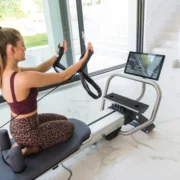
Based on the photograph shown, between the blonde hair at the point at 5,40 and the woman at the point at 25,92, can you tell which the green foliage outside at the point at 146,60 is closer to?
the woman at the point at 25,92

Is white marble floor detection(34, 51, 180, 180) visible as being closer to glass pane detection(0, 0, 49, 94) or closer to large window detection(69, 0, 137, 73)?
glass pane detection(0, 0, 49, 94)

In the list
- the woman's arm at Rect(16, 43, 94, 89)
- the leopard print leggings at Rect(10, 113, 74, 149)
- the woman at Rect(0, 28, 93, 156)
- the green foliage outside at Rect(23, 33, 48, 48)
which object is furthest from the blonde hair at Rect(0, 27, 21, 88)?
the green foliage outside at Rect(23, 33, 48, 48)

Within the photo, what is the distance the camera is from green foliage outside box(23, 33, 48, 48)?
330cm

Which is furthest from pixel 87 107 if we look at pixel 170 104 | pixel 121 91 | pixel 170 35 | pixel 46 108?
pixel 170 35

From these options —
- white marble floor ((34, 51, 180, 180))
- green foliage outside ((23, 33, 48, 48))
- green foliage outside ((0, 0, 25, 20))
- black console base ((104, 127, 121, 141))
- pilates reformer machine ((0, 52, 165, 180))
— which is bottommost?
white marble floor ((34, 51, 180, 180))

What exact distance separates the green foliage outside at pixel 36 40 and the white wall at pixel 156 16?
8.23ft

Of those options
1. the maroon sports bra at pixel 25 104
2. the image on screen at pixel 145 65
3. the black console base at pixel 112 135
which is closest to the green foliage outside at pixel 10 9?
the image on screen at pixel 145 65

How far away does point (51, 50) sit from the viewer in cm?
364

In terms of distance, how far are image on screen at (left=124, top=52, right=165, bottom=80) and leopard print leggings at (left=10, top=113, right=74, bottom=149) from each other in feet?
2.86

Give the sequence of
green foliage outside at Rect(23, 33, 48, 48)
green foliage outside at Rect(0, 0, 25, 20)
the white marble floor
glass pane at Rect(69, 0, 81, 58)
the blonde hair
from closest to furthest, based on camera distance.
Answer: the blonde hair, the white marble floor, green foliage outside at Rect(0, 0, 25, 20), green foliage outside at Rect(23, 33, 48, 48), glass pane at Rect(69, 0, 81, 58)

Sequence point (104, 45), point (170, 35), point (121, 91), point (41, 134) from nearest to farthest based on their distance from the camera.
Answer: point (41, 134)
point (121, 91)
point (170, 35)
point (104, 45)

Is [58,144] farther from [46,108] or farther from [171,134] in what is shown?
[46,108]

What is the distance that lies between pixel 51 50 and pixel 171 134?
251cm

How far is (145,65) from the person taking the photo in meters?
1.87
